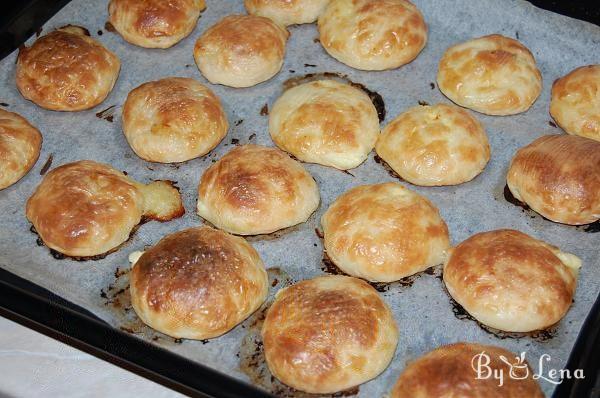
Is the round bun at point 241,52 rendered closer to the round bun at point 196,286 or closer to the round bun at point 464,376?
the round bun at point 196,286

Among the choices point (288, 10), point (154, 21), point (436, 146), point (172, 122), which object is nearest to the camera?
point (436, 146)

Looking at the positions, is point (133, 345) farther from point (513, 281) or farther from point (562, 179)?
point (562, 179)

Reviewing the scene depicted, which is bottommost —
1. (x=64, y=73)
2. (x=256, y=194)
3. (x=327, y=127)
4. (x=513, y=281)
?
(x=513, y=281)

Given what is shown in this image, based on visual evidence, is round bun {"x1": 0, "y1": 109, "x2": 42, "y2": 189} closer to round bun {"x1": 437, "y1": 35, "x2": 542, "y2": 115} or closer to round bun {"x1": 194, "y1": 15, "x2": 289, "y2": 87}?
round bun {"x1": 194, "y1": 15, "x2": 289, "y2": 87}

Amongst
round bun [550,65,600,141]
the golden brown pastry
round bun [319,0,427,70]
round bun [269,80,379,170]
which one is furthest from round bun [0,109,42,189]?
round bun [550,65,600,141]

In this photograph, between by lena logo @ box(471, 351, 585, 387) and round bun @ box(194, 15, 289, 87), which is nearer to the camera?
by lena logo @ box(471, 351, 585, 387)

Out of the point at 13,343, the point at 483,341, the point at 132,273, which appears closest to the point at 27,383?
the point at 13,343

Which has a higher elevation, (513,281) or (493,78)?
(493,78)

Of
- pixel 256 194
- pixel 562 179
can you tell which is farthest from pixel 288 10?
pixel 562 179
